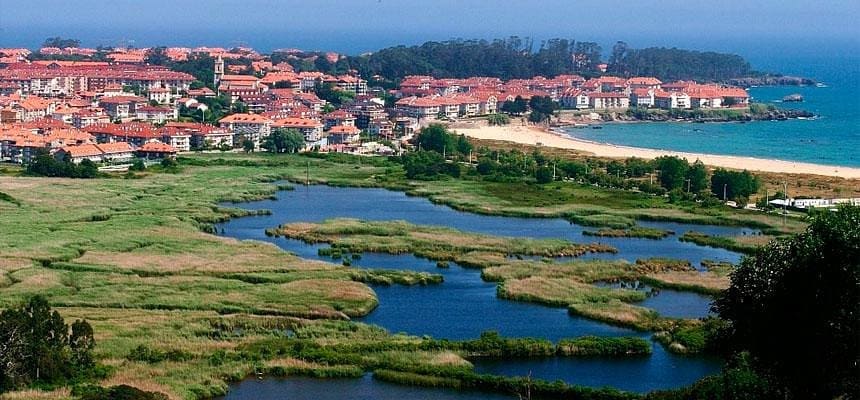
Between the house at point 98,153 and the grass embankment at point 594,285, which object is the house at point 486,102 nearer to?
the house at point 98,153

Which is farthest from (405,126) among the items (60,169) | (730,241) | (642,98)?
(730,241)

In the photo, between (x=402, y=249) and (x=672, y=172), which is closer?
(x=402, y=249)

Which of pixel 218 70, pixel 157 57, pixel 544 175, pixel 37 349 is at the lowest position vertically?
pixel 37 349

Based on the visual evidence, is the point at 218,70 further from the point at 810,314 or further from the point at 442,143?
the point at 810,314

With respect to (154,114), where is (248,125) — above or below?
below

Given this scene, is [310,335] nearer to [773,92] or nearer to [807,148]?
[807,148]

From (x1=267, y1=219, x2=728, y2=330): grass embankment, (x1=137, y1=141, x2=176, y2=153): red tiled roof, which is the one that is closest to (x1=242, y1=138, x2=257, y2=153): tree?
(x1=137, y1=141, x2=176, y2=153): red tiled roof

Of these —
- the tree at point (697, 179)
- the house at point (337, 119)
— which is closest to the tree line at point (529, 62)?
the house at point (337, 119)

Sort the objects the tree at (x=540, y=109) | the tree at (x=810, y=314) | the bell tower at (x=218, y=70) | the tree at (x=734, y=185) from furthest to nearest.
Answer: the bell tower at (x=218, y=70) → the tree at (x=540, y=109) → the tree at (x=734, y=185) → the tree at (x=810, y=314)
